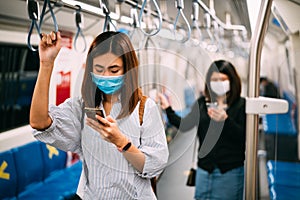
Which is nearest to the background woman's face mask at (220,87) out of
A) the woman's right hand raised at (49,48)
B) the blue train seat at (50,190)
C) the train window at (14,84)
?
the woman's right hand raised at (49,48)

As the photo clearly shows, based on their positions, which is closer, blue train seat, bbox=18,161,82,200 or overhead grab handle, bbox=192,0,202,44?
overhead grab handle, bbox=192,0,202,44

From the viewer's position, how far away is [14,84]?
2.24 metres

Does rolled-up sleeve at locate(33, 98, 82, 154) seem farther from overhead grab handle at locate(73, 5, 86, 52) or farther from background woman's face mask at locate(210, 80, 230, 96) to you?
background woman's face mask at locate(210, 80, 230, 96)

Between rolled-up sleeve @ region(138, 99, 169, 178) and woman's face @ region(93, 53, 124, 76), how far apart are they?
0.55ft

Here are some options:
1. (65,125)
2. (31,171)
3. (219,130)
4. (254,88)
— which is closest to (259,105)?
(254,88)

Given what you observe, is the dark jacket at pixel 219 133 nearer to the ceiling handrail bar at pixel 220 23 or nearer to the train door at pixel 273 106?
the train door at pixel 273 106

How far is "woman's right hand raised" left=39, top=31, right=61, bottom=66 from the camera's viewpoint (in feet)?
4.27

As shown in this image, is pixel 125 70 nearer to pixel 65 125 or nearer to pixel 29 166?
pixel 65 125

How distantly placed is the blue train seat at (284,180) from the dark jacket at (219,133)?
1.00m

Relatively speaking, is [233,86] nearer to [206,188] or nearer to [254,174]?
[254,174]

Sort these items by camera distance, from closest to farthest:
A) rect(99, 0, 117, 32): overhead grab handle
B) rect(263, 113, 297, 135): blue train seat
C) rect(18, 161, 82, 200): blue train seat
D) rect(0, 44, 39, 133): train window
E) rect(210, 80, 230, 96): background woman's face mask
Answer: rect(99, 0, 117, 32): overhead grab handle → rect(210, 80, 230, 96): background woman's face mask → rect(0, 44, 39, 133): train window → rect(18, 161, 82, 200): blue train seat → rect(263, 113, 297, 135): blue train seat

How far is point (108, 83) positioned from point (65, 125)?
217 millimetres

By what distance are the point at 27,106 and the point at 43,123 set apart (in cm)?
71

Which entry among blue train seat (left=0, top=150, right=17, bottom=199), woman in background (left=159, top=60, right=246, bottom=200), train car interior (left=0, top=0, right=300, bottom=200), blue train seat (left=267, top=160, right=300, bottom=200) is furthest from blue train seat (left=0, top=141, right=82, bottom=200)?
blue train seat (left=267, top=160, right=300, bottom=200)
